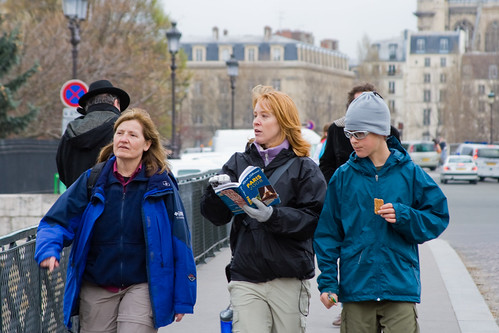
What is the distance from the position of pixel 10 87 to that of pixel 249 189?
2752cm

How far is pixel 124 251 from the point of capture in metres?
5.02

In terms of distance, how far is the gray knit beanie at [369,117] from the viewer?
4945mm

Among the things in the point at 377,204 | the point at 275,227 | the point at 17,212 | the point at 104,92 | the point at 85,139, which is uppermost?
the point at 104,92

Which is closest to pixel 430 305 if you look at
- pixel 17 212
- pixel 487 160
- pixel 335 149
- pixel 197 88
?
pixel 335 149

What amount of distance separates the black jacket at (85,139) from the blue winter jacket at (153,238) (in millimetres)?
1621

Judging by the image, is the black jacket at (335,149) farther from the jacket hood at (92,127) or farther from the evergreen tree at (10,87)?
the evergreen tree at (10,87)

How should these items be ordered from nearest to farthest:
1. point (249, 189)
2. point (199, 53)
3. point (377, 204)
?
point (377, 204), point (249, 189), point (199, 53)

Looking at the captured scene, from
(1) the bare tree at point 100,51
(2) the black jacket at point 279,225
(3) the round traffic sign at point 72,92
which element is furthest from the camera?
(1) the bare tree at point 100,51

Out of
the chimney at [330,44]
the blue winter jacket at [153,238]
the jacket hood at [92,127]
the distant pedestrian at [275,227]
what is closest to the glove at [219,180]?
the distant pedestrian at [275,227]

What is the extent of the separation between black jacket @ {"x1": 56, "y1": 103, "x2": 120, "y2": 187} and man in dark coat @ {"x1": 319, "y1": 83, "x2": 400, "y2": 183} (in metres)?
1.77

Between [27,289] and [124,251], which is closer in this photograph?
[124,251]

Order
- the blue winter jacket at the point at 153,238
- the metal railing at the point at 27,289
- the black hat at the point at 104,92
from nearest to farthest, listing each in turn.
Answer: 1. the blue winter jacket at the point at 153,238
2. the metal railing at the point at 27,289
3. the black hat at the point at 104,92

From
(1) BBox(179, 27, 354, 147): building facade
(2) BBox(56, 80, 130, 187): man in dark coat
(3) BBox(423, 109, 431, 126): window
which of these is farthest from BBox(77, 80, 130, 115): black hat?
(3) BBox(423, 109, 431, 126): window

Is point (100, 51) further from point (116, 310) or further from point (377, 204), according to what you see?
point (377, 204)
